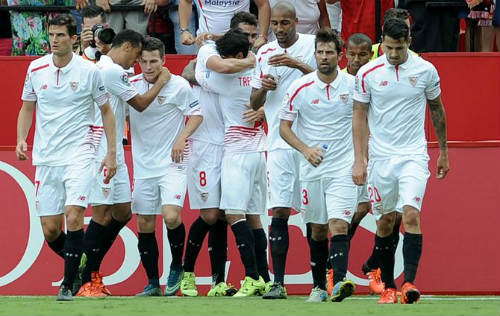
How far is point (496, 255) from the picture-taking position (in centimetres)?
1445

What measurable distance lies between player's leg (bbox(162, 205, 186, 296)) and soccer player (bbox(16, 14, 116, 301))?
1.15 meters

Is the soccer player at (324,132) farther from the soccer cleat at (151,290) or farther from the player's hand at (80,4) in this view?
the player's hand at (80,4)

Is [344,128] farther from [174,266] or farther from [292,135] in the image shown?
[174,266]

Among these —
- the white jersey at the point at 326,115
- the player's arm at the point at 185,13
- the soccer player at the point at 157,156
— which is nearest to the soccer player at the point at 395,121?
the white jersey at the point at 326,115

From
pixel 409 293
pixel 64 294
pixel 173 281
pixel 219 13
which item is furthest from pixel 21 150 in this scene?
pixel 219 13

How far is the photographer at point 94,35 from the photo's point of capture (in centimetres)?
1399

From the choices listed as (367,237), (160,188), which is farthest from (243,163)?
(367,237)

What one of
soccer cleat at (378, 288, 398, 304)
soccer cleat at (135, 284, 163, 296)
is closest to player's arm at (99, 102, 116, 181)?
soccer cleat at (135, 284, 163, 296)

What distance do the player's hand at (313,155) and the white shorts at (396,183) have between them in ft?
1.48

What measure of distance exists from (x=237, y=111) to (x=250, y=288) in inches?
65.6

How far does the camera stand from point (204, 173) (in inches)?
545

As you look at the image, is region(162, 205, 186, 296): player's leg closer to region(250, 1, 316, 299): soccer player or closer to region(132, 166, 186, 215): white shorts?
region(132, 166, 186, 215): white shorts

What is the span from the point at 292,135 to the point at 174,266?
2.13 meters

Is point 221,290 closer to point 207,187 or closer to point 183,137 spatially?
point 207,187
